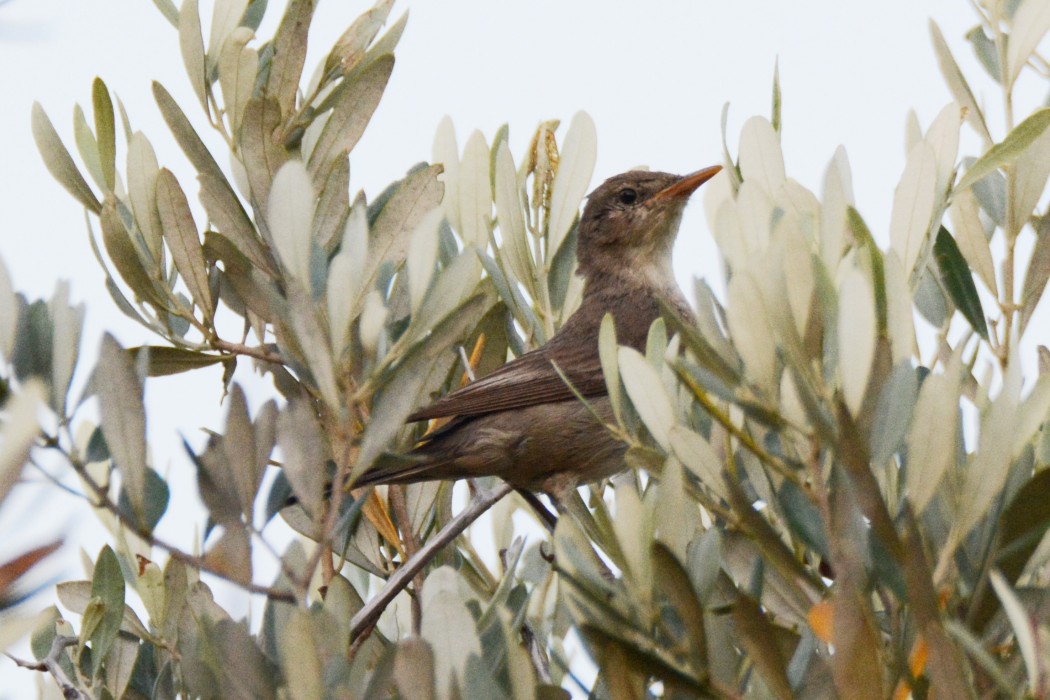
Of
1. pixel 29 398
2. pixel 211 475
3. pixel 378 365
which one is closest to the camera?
pixel 29 398

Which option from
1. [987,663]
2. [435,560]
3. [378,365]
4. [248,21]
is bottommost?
[987,663]

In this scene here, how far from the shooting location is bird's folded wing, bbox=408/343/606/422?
13.4 feet

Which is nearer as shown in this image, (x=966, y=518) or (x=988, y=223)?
(x=966, y=518)

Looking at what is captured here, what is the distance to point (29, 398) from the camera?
1104mm

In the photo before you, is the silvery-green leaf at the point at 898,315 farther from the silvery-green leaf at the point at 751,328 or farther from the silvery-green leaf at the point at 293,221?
the silvery-green leaf at the point at 293,221

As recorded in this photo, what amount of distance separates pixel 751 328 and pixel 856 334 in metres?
0.15

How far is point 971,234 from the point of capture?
2738 mm

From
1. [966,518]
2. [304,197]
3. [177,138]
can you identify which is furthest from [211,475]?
[177,138]

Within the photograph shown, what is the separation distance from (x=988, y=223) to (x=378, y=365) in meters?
1.56

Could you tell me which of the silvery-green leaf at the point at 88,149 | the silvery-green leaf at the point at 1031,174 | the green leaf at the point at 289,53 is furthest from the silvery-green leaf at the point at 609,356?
the silvery-green leaf at the point at 88,149

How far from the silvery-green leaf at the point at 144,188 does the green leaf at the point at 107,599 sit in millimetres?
779

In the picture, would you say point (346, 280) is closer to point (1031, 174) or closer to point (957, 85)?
point (1031, 174)

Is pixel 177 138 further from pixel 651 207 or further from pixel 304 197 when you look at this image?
pixel 651 207

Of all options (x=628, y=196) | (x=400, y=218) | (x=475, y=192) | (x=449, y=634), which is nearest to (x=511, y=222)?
(x=475, y=192)
